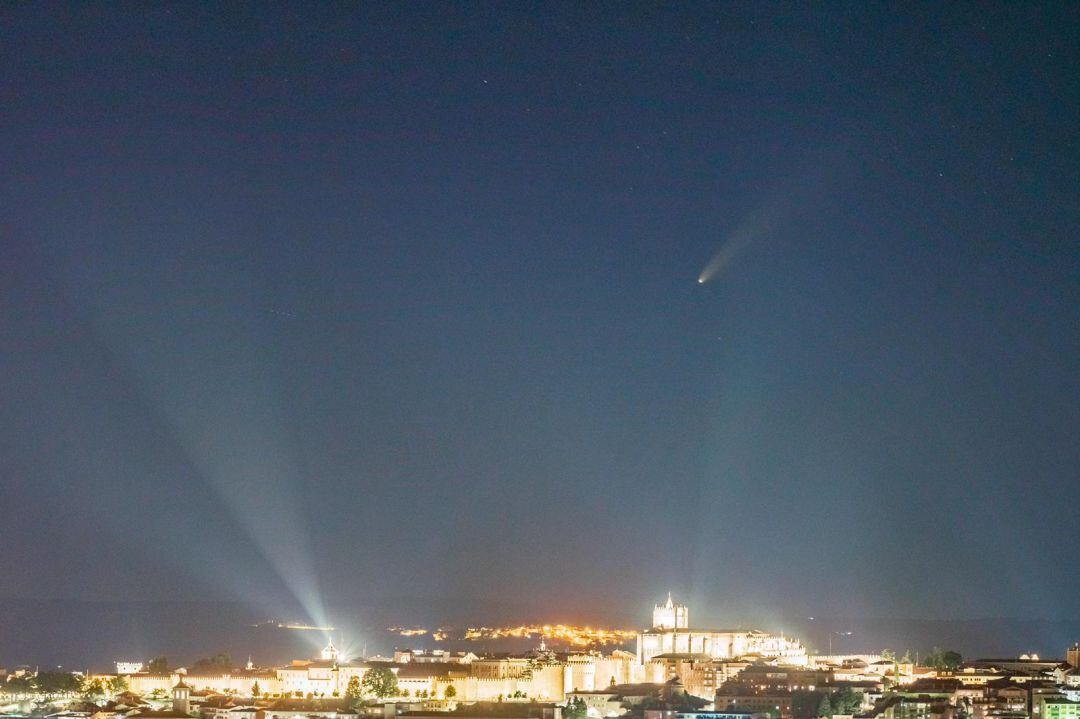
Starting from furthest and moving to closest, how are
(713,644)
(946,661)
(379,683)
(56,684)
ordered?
(713,644)
(946,661)
(56,684)
(379,683)

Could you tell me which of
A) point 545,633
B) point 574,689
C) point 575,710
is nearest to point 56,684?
point 574,689

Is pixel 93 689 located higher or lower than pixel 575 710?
higher

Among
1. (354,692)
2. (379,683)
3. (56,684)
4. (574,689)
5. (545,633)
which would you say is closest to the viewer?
(354,692)

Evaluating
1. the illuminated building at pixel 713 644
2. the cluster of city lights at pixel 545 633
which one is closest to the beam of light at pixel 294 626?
the cluster of city lights at pixel 545 633

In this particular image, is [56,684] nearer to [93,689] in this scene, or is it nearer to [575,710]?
[93,689]

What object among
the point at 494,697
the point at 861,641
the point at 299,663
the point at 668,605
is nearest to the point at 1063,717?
the point at 494,697

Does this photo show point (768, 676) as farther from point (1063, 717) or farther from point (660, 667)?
point (1063, 717)

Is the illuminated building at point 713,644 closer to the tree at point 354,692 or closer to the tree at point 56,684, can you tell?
the tree at point 354,692
